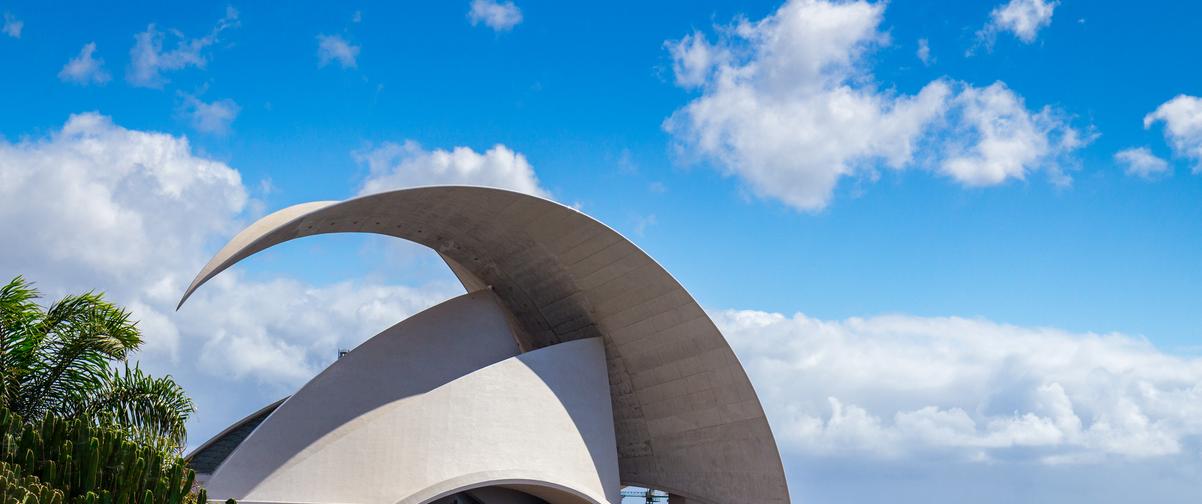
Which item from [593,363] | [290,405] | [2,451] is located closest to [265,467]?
[290,405]

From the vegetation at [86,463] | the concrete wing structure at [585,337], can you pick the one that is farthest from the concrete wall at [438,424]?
the vegetation at [86,463]

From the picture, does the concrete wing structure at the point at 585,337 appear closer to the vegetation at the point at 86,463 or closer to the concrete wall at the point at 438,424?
the concrete wall at the point at 438,424

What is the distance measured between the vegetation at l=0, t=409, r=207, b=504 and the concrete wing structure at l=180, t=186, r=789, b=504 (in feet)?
16.9

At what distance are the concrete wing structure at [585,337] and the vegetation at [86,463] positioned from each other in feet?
16.9

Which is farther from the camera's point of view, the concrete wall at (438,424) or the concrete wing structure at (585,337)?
the concrete wing structure at (585,337)

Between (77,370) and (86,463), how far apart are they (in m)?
5.22

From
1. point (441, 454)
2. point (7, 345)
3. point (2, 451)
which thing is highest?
point (7, 345)

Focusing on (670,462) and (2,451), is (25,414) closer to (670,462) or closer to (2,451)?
(2,451)

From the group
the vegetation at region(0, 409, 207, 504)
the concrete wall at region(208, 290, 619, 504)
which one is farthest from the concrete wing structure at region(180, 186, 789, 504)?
the vegetation at region(0, 409, 207, 504)

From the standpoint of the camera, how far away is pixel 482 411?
17.6 meters

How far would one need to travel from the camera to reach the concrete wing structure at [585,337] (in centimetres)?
1733

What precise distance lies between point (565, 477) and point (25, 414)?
8582 millimetres

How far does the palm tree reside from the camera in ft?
48.4

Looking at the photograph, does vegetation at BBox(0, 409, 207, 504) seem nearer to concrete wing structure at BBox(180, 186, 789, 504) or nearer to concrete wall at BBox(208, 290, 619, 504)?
concrete wall at BBox(208, 290, 619, 504)
